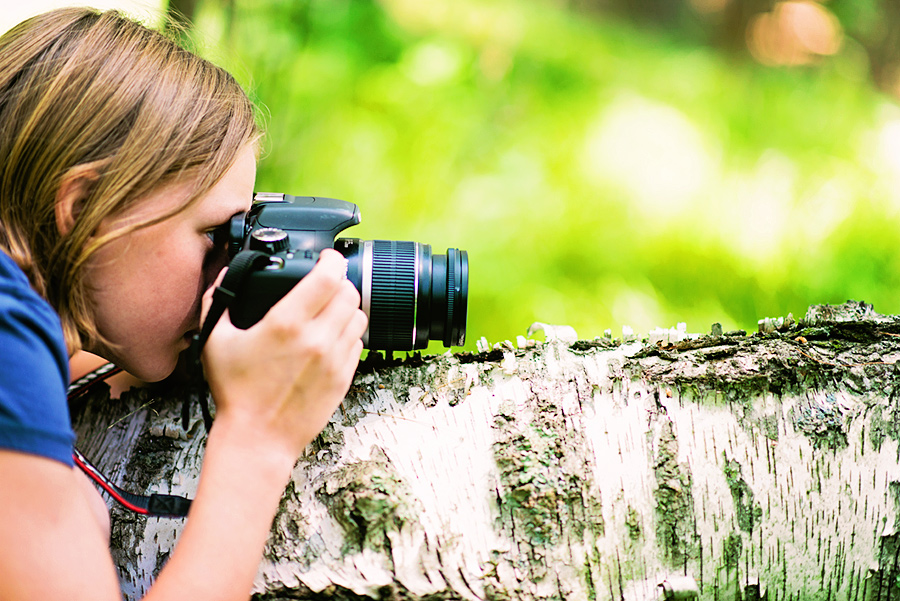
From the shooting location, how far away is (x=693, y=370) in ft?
3.16

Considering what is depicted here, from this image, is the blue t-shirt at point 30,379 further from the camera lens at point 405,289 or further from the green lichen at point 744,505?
the green lichen at point 744,505

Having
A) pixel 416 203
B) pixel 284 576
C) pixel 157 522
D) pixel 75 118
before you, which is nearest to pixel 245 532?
pixel 284 576

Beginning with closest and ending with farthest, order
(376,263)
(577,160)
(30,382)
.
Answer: (30,382) → (376,263) → (577,160)

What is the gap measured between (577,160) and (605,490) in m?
1.80

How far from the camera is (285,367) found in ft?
2.69

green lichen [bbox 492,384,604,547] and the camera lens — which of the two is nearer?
green lichen [bbox 492,384,604,547]

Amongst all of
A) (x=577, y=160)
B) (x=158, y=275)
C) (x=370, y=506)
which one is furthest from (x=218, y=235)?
(x=577, y=160)

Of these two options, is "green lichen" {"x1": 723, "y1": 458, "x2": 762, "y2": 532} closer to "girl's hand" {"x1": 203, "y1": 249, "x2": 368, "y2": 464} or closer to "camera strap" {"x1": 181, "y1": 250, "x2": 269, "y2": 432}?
"girl's hand" {"x1": 203, "y1": 249, "x2": 368, "y2": 464}

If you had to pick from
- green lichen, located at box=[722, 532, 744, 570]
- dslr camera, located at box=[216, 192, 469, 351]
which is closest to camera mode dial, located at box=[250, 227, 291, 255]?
dslr camera, located at box=[216, 192, 469, 351]

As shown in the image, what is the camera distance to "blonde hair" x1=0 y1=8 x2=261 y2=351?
33.8 inches

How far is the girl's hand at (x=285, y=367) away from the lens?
2.66 ft

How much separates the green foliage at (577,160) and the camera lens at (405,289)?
985mm

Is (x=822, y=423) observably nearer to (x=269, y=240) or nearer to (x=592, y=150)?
(x=269, y=240)

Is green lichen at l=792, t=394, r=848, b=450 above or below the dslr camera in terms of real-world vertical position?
below
